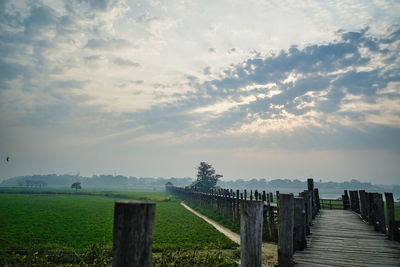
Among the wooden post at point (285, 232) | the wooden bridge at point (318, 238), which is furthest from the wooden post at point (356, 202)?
the wooden post at point (285, 232)

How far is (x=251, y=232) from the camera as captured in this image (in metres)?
4.11

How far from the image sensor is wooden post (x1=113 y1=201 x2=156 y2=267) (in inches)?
83.7

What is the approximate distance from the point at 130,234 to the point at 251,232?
2500mm

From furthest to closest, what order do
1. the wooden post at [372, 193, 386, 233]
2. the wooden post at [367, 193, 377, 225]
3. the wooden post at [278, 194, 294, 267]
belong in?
the wooden post at [367, 193, 377, 225] → the wooden post at [372, 193, 386, 233] → the wooden post at [278, 194, 294, 267]

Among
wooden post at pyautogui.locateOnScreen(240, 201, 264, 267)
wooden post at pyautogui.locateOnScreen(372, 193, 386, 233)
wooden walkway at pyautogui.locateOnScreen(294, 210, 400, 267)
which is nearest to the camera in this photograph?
wooden post at pyautogui.locateOnScreen(240, 201, 264, 267)

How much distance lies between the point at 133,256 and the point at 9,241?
519 inches

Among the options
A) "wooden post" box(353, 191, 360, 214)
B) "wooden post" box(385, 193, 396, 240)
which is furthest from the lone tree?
"wooden post" box(385, 193, 396, 240)

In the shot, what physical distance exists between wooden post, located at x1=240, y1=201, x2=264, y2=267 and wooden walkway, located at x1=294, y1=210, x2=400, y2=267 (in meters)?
2.02

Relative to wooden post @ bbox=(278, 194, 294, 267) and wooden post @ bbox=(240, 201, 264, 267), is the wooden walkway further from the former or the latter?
wooden post @ bbox=(240, 201, 264, 267)

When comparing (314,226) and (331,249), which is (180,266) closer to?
(331,249)

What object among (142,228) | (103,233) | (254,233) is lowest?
(103,233)

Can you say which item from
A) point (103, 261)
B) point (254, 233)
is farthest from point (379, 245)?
point (103, 261)

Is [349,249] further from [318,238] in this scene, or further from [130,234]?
[130,234]

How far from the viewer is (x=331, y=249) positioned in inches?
266
